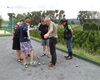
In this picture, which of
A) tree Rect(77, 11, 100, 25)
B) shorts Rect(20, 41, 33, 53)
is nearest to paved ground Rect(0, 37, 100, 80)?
shorts Rect(20, 41, 33, 53)

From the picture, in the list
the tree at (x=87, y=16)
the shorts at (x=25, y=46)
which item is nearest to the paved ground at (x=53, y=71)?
the shorts at (x=25, y=46)

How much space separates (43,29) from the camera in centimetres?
881

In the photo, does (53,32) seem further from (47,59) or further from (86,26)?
(86,26)

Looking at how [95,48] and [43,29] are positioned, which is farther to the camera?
[95,48]

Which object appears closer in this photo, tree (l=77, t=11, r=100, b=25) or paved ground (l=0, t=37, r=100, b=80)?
paved ground (l=0, t=37, r=100, b=80)

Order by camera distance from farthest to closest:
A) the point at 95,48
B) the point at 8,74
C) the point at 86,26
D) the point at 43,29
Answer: the point at 86,26
the point at 95,48
the point at 43,29
the point at 8,74

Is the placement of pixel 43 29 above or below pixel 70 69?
above

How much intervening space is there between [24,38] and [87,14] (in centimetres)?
7319

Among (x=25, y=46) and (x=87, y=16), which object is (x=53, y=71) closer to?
(x=25, y=46)

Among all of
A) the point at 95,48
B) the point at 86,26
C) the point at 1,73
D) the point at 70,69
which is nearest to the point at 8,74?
the point at 1,73

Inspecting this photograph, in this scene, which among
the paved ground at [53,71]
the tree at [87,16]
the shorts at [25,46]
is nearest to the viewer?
the paved ground at [53,71]

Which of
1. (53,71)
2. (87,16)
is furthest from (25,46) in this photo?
(87,16)

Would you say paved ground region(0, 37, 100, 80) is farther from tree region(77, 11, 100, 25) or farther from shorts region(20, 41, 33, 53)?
tree region(77, 11, 100, 25)

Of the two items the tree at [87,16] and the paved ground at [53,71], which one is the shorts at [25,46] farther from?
the tree at [87,16]
